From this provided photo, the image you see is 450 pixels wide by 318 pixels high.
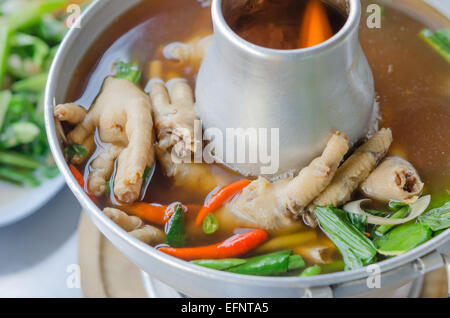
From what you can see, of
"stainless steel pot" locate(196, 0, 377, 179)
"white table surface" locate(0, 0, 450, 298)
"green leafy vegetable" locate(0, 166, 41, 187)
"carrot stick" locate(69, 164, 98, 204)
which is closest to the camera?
"stainless steel pot" locate(196, 0, 377, 179)

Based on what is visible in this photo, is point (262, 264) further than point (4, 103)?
No

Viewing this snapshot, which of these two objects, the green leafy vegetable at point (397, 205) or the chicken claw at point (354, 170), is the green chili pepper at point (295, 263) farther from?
the green leafy vegetable at point (397, 205)

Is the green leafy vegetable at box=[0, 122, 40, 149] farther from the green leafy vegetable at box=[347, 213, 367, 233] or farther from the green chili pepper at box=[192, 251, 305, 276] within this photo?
the green leafy vegetable at box=[347, 213, 367, 233]

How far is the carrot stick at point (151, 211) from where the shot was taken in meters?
1.54

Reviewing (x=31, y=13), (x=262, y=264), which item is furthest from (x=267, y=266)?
(x=31, y=13)

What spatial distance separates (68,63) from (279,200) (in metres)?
0.81

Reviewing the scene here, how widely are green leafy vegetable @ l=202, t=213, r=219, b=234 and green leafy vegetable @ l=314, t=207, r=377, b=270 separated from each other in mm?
290

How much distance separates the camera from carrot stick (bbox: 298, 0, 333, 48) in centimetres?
150

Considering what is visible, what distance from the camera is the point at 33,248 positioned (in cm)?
254

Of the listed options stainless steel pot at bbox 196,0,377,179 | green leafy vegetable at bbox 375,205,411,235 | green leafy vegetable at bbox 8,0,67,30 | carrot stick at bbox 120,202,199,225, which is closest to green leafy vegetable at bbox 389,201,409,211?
green leafy vegetable at bbox 375,205,411,235

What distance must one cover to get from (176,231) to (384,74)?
2.93 ft

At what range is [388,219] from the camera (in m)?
1.47

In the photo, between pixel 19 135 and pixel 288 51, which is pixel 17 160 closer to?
pixel 19 135

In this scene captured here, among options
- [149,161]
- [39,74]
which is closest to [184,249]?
[149,161]
